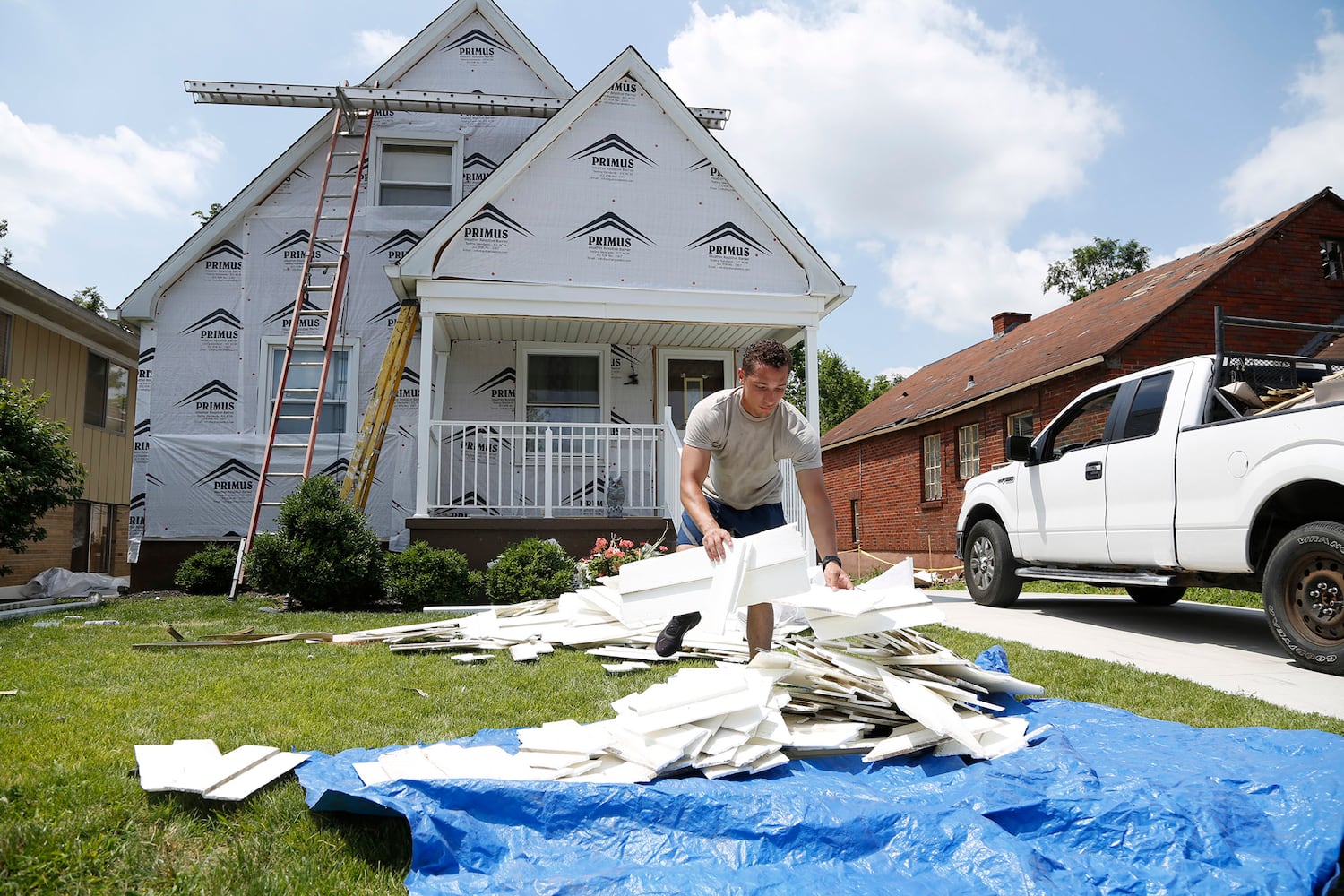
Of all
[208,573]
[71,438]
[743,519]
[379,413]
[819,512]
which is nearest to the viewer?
[819,512]

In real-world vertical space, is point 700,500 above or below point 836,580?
above

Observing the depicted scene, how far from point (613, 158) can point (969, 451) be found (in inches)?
449

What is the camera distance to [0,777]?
264 cm

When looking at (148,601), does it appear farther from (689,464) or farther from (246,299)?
(689,464)

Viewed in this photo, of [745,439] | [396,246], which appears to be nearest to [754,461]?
[745,439]

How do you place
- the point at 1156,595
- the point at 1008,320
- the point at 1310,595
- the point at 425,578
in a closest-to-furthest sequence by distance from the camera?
the point at 1310,595 → the point at 1156,595 → the point at 425,578 → the point at 1008,320

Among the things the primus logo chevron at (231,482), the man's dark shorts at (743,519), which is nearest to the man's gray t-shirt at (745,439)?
the man's dark shorts at (743,519)

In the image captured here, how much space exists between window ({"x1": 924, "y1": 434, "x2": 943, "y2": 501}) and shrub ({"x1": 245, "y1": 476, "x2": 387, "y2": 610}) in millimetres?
14639

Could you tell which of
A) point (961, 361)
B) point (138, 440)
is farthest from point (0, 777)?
point (961, 361)

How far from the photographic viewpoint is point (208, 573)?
10.6 metres

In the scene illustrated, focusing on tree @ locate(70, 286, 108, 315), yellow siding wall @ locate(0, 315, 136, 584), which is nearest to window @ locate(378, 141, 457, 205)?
yellow siding wall @ locate(0, 315, 136, 584)

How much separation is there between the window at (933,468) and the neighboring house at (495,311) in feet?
30.4

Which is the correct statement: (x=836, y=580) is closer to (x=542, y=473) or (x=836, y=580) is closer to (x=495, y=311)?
(x=495, y=311)

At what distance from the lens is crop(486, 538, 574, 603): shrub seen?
29.0ft
